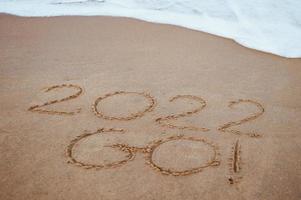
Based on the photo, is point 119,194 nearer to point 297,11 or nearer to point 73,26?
point 73,26

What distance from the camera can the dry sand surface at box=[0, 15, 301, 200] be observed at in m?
1.51

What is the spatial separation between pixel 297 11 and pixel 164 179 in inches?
115

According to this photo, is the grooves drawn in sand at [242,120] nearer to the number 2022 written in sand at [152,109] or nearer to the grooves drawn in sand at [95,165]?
the number 2022 written in sand at [152,109]

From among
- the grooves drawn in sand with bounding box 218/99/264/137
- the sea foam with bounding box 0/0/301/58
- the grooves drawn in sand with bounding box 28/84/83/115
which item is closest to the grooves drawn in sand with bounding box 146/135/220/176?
the grooves drawn in sand with bounding box 218/99/264/137

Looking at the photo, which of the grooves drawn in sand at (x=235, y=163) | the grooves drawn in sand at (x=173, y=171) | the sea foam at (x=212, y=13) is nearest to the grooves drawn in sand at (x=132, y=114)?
the grooves drawn in sand at (x=173, y=171)

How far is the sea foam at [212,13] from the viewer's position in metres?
3.36

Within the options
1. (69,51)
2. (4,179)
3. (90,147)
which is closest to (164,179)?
(90,147)

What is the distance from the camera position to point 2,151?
167cm

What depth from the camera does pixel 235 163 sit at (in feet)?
5.38

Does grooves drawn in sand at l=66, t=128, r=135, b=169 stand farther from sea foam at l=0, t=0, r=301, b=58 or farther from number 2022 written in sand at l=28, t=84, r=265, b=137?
sea foam at l=0, t=0, r=301, b=58

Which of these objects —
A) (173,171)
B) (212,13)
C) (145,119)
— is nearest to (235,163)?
(173,171)

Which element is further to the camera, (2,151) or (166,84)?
(166,84)

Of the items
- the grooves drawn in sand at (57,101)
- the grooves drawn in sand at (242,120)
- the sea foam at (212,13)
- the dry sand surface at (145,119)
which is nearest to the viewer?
the dry sand surface at (145,119)

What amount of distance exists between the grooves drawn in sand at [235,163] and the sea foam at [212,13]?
1601mm
